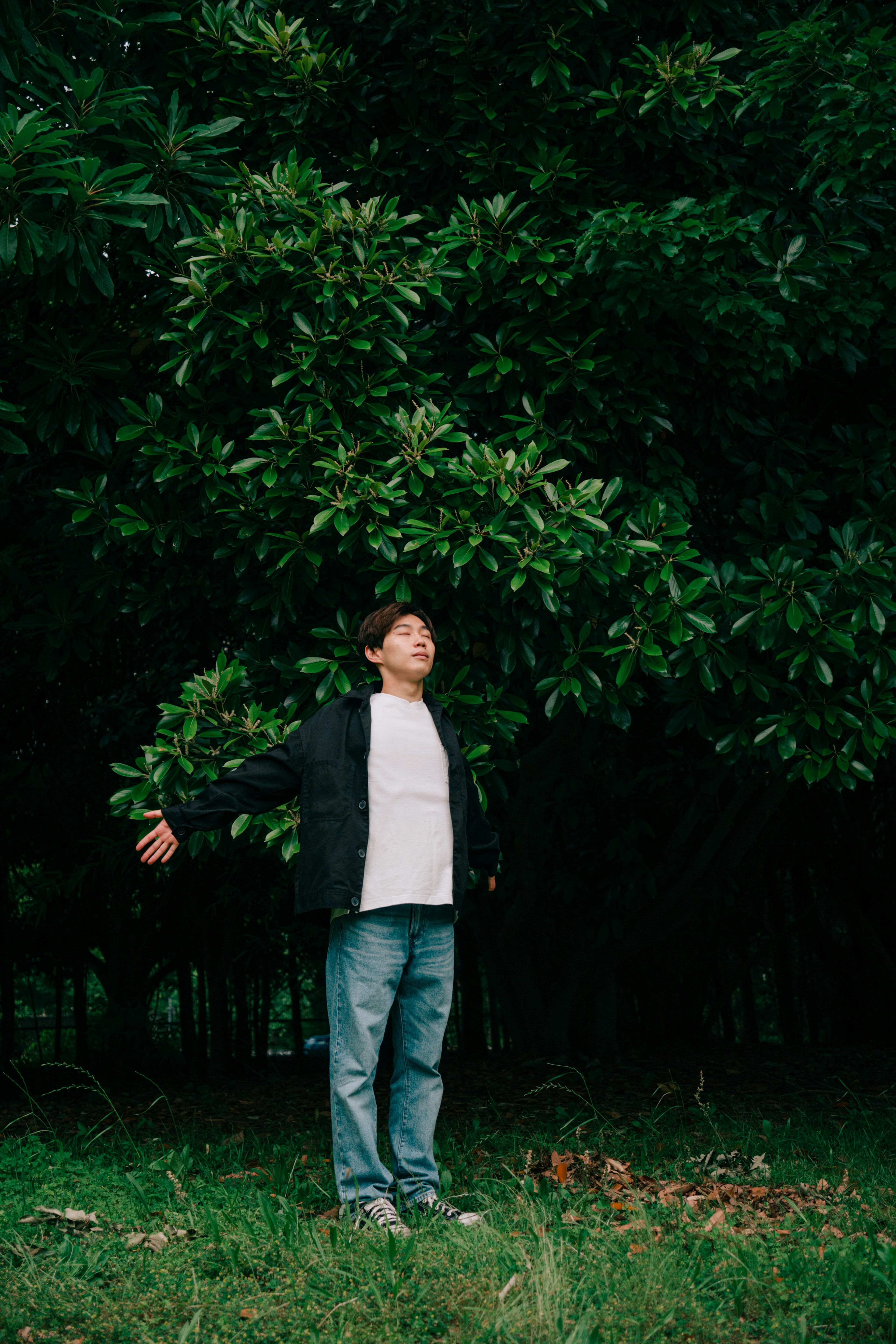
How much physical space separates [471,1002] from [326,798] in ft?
31.7

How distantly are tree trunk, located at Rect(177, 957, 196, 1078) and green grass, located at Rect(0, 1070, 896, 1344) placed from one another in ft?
27.0

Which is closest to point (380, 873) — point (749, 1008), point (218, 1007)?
point (218, 1007)

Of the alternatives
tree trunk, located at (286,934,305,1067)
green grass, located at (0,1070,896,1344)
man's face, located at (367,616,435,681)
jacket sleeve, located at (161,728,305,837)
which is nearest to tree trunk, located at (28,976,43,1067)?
tree trunk, located at (286,934,305,1067)

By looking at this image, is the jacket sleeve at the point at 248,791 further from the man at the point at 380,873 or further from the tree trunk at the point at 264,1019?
the tree trunk at the point at 264,1019

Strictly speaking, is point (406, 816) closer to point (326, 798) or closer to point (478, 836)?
point (326, 798)

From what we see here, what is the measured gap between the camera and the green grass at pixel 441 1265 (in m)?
2.62

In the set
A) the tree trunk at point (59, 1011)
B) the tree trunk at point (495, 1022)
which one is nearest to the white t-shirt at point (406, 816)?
the tree trunk at point (495, 1022)

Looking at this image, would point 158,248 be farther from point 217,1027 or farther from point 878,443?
point 217,1027

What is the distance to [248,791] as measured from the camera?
11.9 feet

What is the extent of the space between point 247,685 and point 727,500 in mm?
2591

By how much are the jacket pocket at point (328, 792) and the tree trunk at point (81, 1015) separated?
33.3 ft

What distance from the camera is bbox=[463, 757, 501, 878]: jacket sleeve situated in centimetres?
395

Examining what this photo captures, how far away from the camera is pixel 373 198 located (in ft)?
14.2

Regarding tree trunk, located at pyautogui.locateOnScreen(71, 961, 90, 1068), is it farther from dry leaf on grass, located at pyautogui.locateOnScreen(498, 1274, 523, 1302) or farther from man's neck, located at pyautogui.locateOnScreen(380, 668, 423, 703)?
dry leaf on grass, located at pyautogui.locateOnScreen(498, 1274, 523, 1302)
